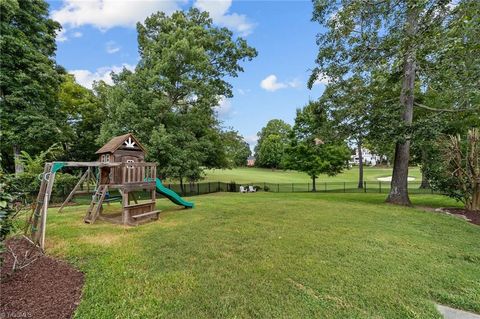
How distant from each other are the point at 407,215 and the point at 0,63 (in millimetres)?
18749

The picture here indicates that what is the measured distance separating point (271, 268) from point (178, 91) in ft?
48.0

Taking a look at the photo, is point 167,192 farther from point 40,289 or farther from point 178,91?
point 178,91

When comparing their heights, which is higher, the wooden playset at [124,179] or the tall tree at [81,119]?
the tall tree at [81,119]

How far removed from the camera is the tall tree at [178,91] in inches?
582

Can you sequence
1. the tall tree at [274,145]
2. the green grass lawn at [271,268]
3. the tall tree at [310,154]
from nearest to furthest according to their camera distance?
the green grass lawn at [271,268], the tall tree at [310,154], the tall tree at [274,145]

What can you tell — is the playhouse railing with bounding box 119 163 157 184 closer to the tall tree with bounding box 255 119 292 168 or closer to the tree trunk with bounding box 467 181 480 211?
the tree trunk with bounding box 467 181 480 211

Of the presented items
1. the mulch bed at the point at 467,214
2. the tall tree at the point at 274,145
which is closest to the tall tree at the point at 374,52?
the mulch bed at the point at 467,214

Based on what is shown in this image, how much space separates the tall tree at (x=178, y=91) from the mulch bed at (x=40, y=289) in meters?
10.6

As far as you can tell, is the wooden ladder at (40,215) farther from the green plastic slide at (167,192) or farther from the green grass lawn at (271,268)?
the green plastic slide at (167,192)

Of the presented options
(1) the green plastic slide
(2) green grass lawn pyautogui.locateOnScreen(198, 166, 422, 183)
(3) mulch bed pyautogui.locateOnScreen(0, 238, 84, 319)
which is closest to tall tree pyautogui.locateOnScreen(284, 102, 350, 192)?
(2) green grass lawn pyautogui.locateOnScreen(198, 166, 422, 183)

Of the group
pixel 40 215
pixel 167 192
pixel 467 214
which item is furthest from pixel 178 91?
pixel 467 214

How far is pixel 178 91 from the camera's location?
16.4 m

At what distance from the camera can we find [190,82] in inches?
608

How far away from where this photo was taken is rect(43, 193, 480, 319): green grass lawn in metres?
2.93
